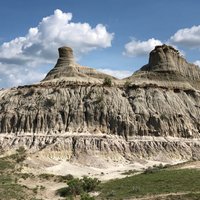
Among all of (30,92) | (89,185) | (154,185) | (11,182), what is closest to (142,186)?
(154,185)

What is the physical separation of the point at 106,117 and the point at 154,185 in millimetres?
27102

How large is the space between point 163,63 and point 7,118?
2776 cm

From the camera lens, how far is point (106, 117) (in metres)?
64.3

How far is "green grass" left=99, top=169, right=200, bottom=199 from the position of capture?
35.5 m

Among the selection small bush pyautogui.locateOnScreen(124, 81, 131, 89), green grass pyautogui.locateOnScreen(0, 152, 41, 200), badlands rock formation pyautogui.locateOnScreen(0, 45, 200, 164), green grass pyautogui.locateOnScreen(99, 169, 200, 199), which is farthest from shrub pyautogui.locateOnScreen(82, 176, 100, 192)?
small bush pyautogui.locateOnScreen(124, 81, 131, 89)

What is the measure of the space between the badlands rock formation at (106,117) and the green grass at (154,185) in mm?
16164

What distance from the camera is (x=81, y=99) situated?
217 feet

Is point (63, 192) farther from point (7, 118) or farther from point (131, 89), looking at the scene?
point (131, 89)

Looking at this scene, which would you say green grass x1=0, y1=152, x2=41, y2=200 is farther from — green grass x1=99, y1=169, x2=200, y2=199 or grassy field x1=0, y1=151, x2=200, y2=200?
green grass x1=99, y1=169, x2=200, y2=199

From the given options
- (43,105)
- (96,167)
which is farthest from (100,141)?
(43,105)

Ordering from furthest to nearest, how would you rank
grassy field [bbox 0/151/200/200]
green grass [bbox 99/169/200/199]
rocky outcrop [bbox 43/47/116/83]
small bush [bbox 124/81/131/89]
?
rocky outcrop [bbox 43/47/116/83] → small bush [bbox 124/81/131/89] → green grass [bbox 99/169/200/199] → grassy field [bbox 0/151/200/200]

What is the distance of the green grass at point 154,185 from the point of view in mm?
35531

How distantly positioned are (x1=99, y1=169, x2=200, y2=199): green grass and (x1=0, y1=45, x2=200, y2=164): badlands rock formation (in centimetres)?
1616

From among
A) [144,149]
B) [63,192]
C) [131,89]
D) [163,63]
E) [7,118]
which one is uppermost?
[163,63]
